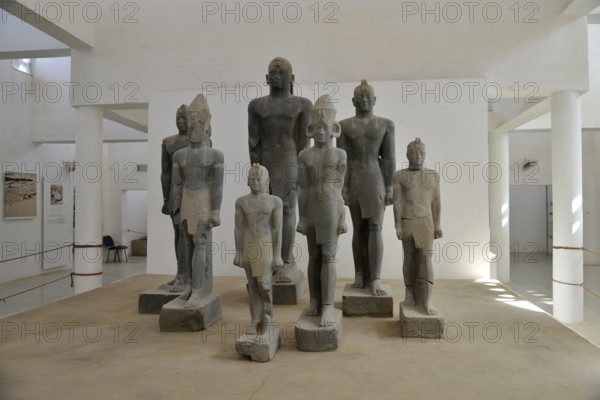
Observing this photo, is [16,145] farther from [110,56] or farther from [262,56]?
[262,56]

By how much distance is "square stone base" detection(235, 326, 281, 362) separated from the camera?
12.1ft

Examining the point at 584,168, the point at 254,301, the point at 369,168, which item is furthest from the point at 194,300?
the point at 584,168

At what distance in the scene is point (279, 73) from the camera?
538cm

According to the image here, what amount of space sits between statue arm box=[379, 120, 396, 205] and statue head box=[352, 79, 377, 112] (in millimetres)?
290

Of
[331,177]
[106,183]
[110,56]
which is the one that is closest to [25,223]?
[106,183]

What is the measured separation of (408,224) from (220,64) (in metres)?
4.84

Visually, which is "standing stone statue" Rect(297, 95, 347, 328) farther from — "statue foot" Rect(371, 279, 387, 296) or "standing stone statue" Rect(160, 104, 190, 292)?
"standing stone statue" Rect(160, 104, 190, 292)

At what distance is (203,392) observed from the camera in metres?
3.14

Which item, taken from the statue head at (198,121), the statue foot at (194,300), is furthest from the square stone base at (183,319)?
the statue head at (198,121)

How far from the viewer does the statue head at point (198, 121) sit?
4.67 metres

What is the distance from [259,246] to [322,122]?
125 centimetres

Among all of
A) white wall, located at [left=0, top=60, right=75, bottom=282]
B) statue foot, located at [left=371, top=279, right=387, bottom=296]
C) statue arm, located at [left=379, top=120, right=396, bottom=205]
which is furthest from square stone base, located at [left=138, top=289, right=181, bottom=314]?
white wall, located at [left=0, top=60, right=75, bottom=282]

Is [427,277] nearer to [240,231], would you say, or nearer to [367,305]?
[367,305]

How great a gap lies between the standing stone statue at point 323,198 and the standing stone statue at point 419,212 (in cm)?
70
